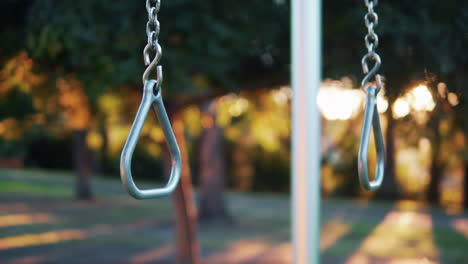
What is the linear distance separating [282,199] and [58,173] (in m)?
10.5

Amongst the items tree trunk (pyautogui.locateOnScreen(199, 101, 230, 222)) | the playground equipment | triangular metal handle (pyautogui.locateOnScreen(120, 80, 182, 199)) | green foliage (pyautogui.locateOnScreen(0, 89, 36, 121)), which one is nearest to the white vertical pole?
the playground equipment

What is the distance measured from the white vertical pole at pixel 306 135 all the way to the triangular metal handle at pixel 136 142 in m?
0.40

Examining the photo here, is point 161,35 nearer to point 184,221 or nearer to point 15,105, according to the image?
point 15,105

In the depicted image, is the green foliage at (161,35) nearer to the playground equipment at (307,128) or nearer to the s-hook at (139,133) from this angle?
the playground equipment at (307,128)

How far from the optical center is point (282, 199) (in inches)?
704

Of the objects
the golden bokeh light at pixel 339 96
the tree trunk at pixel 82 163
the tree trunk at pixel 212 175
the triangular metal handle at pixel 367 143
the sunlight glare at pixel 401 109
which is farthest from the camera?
the tree trunk at pixel 82 163

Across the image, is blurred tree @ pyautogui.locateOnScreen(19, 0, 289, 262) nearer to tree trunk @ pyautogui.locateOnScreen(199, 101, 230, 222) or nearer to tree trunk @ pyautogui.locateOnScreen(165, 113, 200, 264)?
tree trunk @ pyautogui.locateOnScreen(165, 113, 200, 264)

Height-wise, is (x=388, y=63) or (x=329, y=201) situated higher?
(x=388, y=63)

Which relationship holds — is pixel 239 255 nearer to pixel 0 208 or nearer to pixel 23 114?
pixel 23 114

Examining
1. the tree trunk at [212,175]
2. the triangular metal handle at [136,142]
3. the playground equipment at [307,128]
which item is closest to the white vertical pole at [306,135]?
the playground equipment at [307,128]

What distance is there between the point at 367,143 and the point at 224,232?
10.2m

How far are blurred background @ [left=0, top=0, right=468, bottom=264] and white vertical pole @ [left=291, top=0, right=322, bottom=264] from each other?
189 cm

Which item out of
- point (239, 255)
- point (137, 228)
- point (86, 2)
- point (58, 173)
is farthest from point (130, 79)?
point (58, 173)

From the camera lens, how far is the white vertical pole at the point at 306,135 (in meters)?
1.67
